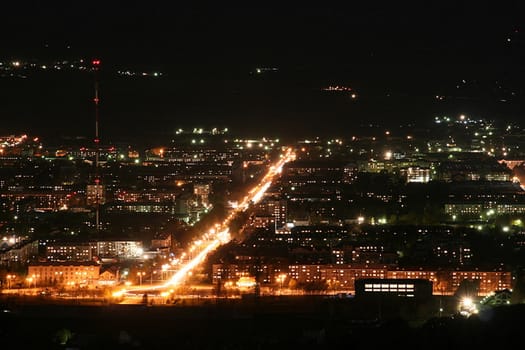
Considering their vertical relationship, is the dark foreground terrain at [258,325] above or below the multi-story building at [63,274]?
below

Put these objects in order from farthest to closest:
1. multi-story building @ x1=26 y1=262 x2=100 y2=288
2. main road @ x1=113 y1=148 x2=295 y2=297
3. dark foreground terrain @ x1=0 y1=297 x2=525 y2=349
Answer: multi-story building @ x1=26 y1=262 x2=100 y2=288 < main road @ x1=113 y1=148 x2=295 y2=297 < dark foreground terrain @ x1=0 y1=297 x2=525 y2=349

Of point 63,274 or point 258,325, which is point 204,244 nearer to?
point 63,274

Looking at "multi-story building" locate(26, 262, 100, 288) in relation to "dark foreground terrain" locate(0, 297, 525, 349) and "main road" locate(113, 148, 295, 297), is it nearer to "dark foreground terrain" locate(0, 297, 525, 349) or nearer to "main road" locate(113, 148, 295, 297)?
"main road" locate(113, 148, 295, 297)

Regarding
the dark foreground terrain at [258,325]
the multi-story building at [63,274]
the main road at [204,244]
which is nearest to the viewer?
the dark foreground terrain at [258,325]

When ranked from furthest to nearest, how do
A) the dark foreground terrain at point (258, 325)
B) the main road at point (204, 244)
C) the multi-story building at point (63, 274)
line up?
1. the multi-story building at point (63, 274)
2. the main road at point (204, 244)
3. the dark foreground terrain at point (258, 325)

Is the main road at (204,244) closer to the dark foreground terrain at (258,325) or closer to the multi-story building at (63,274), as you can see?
the multi-story building at (63,274)

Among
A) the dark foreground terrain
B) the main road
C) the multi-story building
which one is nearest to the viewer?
the dark foreground terrain
